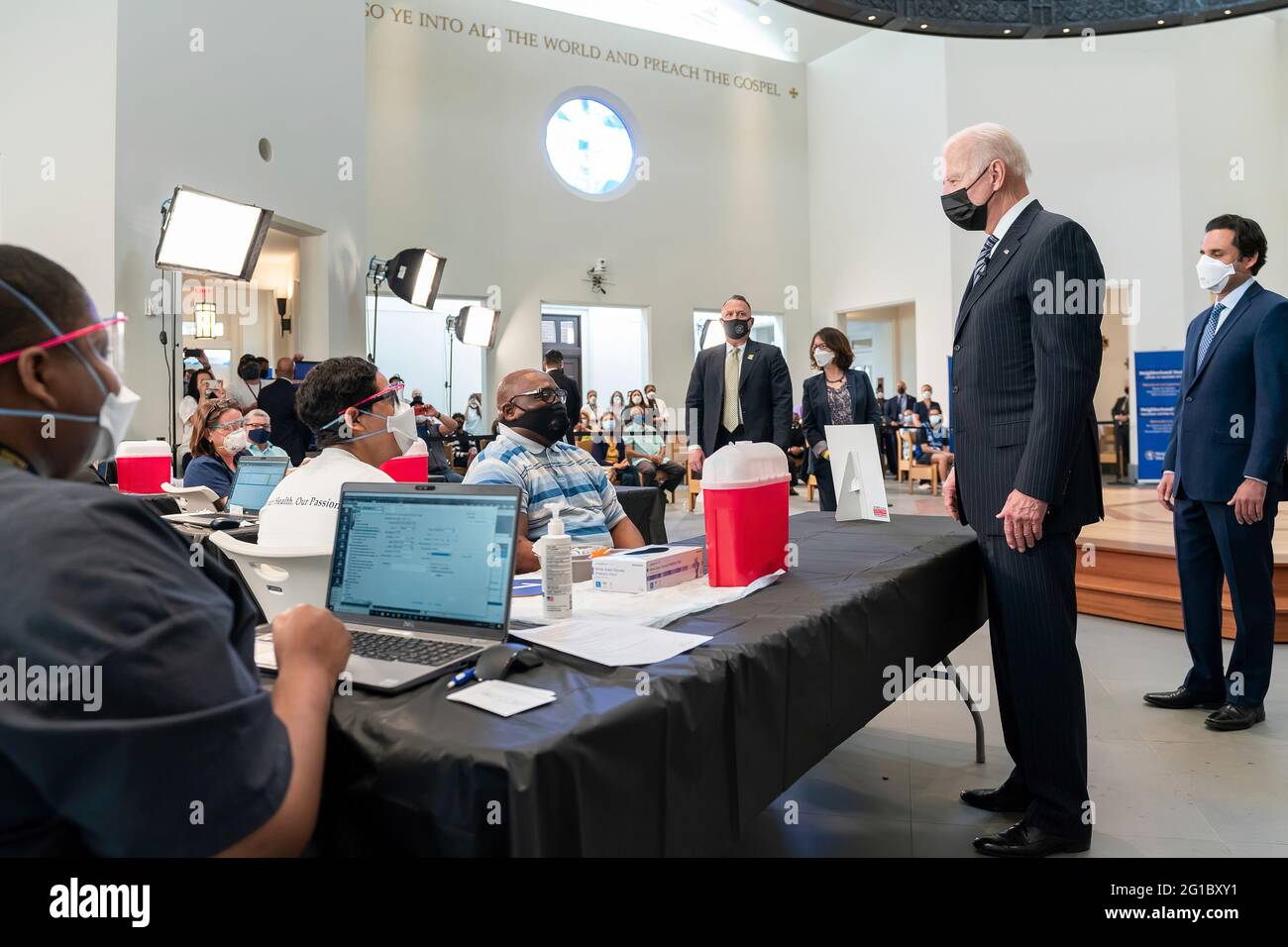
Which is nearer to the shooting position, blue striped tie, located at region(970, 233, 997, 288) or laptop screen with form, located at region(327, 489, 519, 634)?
laptop screen with form, located at region(327, 489, 519, 634)

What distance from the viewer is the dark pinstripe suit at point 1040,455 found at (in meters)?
1.86

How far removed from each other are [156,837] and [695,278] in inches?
499

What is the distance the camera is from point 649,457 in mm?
9312

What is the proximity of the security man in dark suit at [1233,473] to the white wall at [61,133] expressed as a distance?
5.95 m

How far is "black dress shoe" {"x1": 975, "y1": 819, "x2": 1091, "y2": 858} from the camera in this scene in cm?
194

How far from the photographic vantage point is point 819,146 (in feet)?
45.1

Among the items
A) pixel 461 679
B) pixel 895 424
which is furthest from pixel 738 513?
pixel 895 424

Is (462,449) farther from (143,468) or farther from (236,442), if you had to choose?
(236,442)

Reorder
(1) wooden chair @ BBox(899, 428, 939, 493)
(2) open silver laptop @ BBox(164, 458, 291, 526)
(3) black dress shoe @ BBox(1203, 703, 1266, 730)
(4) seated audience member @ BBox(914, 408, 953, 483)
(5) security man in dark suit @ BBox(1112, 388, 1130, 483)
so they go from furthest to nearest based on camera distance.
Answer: (5) security man in dark suit @ BBox(1112, 388, 1130, 483)
(1) wooden chair @ BBox(899, 428, 939, 493)
(4) seated audience member @ BBox(914, 408, 953, 483)
(2) open silver laptop @ BBox(164, 458, 291, 526)
(3) black dress shoe @ BBox(1203, 703, 1266, 730)

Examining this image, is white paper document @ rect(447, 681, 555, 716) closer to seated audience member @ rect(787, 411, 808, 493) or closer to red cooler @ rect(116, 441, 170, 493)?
red cooler @ rect(116, 441, 170, 493)

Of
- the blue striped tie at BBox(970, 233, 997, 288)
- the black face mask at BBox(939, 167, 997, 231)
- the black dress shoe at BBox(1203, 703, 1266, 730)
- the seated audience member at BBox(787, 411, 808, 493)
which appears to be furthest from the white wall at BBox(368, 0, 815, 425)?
the black dress shoe at BBox(1203, 703, 1266, 730)

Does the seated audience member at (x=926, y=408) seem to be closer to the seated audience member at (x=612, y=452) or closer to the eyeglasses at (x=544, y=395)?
the seated audience member at (x=612, y=452)

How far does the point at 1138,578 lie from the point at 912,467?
19.1 feet

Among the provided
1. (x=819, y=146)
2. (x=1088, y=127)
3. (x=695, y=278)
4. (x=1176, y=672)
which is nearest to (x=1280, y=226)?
(x=1088, y=127)
